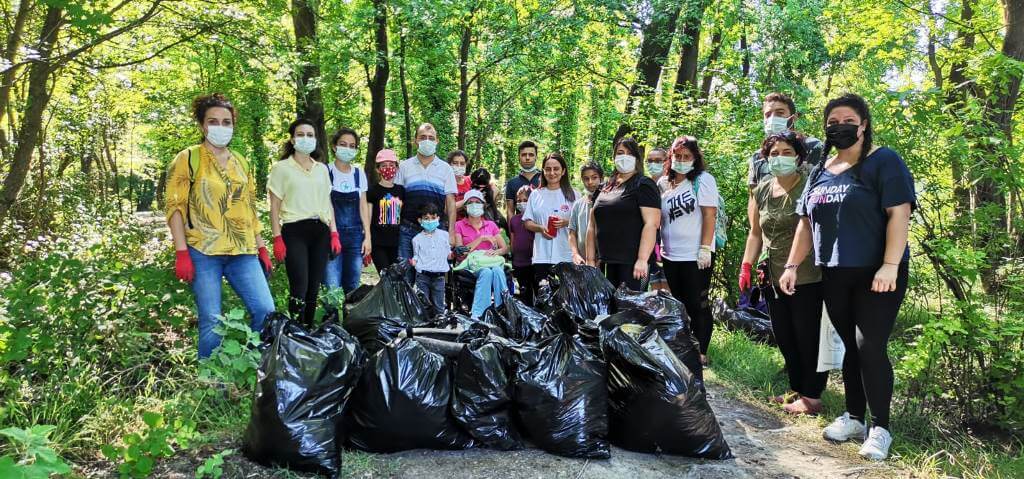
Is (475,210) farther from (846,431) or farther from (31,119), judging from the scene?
(31,119)

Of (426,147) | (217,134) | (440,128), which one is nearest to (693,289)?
(426,147)

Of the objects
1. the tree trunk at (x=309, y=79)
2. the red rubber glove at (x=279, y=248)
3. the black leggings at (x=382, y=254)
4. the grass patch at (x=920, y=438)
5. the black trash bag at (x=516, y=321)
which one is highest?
the tree trunk at (x=309, y=79)

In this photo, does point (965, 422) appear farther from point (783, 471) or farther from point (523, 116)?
point (523, 116)

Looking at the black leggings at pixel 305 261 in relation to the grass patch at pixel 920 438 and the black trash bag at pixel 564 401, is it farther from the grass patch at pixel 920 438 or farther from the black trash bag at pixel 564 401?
the grass patch at pixel 920 438

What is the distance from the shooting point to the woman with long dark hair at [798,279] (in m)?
3.64

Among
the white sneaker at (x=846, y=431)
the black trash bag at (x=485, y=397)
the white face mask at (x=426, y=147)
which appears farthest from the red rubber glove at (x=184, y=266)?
the white sneaker at (x=846, y=431)

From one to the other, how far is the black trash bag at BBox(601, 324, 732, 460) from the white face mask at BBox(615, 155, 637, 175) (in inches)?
68.1

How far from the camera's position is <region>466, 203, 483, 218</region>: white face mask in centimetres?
574

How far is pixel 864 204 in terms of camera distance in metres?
2.98

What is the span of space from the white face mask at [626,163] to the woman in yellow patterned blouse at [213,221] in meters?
2.46

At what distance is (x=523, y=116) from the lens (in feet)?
49.7

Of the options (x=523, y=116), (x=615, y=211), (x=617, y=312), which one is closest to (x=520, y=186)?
(x=615, y=211)

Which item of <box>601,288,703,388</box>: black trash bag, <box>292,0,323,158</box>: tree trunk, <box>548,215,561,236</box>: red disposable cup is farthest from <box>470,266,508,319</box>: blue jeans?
<box>292,0,323,158</box>: tree trunk

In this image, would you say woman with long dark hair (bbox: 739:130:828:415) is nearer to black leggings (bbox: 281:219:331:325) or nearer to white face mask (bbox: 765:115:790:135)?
white face mask (bbox: 765:115:790:135)
